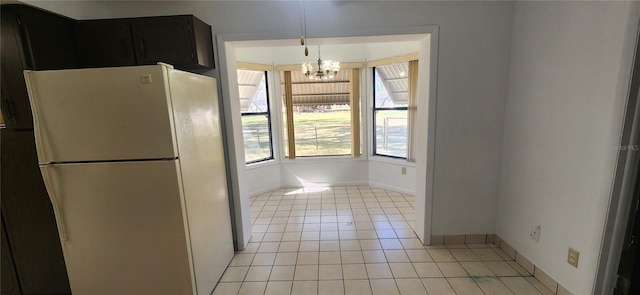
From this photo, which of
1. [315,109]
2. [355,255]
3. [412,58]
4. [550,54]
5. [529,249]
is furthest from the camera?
[315,109]

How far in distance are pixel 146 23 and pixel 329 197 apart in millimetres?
3116

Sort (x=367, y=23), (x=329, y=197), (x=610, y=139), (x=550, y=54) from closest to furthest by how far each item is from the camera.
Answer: (x=610, y=139) → (x=550, y=54) → (x=367, y=23) → (x=329, y=197)

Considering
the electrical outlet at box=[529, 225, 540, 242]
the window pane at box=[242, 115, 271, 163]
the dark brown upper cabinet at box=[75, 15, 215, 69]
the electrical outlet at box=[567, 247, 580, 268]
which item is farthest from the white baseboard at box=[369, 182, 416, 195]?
the dark brown upper cabinet at box=[75, 15, 215, 69]

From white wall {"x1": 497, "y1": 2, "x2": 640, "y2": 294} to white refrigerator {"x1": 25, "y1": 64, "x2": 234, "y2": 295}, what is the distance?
260cm

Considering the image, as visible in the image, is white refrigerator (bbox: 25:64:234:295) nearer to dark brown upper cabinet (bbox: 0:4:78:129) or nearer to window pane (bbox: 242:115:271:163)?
dark brown upper cabinet (bbox: 0:4:78:129)

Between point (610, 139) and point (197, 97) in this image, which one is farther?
point (197, 97)

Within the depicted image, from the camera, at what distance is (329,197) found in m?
4.06

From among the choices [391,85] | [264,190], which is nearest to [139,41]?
[264,190]

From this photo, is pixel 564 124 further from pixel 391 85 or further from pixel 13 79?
pixel 13 79

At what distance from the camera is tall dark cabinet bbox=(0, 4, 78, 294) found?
161 cm

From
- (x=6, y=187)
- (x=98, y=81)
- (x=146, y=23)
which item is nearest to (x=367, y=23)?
(x=146, y=23)

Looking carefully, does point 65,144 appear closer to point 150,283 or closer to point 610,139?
point 150,283

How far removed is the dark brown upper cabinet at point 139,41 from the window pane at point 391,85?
2.91 meters

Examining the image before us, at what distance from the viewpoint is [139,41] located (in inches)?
79.0
